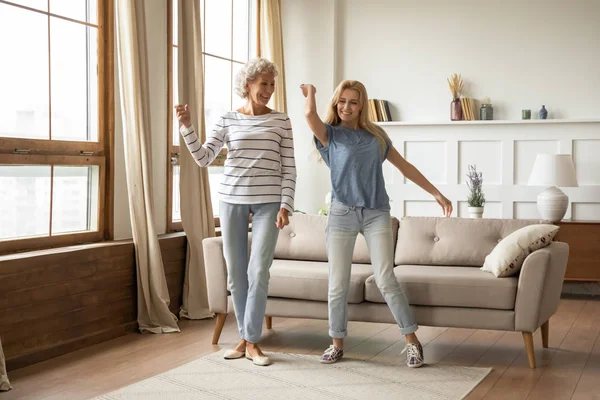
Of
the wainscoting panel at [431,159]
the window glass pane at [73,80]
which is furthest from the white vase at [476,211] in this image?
the window glass pane at [73,80]

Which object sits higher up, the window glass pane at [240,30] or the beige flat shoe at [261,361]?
the window glass pane at [240,30]

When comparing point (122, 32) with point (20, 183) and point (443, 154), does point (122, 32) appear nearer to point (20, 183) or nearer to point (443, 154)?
point (20, 183)

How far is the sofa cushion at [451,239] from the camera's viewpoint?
4.59 meters

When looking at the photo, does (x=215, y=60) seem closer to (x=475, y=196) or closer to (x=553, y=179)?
(x=475, y=196)

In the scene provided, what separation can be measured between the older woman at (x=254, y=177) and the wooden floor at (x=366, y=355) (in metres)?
0.64

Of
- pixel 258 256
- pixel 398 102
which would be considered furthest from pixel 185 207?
pixel 398 102

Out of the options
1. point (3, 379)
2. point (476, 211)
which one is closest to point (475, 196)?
point (476, 211)

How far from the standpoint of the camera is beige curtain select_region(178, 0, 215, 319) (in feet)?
17.5

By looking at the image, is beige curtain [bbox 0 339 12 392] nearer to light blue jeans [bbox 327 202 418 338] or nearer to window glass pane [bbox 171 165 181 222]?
light blue jeans [bbox 327 202 418 338]

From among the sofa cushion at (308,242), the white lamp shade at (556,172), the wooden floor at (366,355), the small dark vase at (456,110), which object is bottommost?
the wooden floor at (366,355)

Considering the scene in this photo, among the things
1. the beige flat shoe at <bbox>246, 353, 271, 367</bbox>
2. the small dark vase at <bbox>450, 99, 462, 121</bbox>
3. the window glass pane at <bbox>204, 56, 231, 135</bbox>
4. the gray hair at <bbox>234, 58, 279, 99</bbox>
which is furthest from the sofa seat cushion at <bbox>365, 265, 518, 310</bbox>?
the small dark vase at <bbox>450, 99, 462, 121</bbox>

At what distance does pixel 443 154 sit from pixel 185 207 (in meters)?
2.65

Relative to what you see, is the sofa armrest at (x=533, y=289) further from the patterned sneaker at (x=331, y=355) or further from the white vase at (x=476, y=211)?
the white vase at (x=476, y=211)

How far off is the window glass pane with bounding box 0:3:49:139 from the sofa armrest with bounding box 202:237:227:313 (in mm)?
1105
